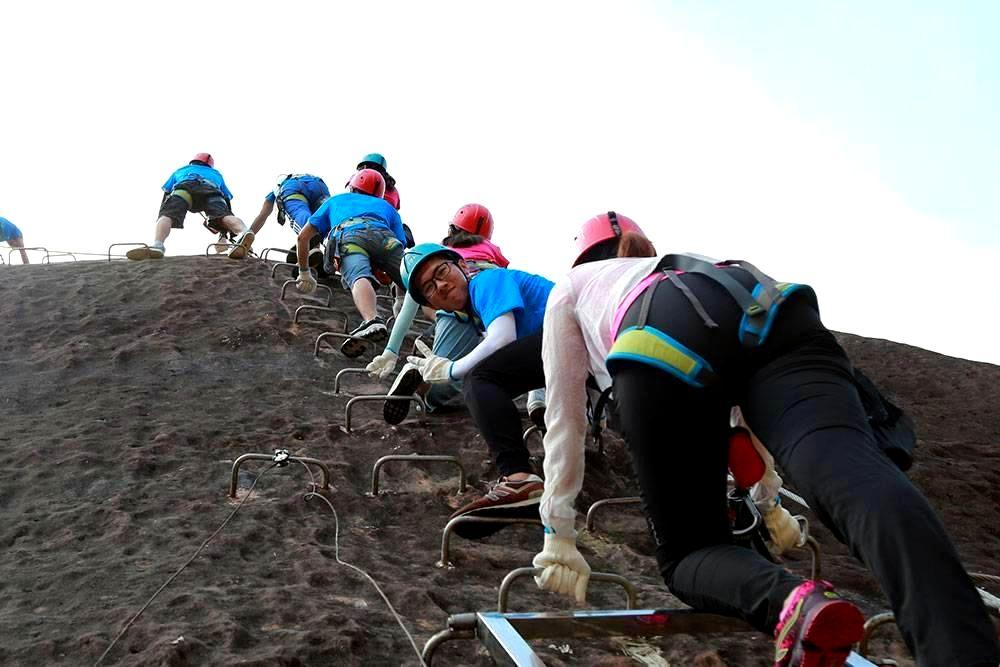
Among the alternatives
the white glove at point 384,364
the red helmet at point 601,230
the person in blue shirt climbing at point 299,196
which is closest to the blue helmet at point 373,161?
the person in blue shirt climbing at point 299,196

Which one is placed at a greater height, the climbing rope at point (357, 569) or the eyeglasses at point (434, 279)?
the eyeglasses at point (434, 279)

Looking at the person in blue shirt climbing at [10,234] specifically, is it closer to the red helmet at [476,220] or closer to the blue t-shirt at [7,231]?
the blue t-shirt at [7,231]

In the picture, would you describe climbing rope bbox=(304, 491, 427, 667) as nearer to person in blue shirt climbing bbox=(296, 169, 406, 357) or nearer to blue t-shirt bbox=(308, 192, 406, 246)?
person in blue shirt climbing bbox=(296, 169, 406, 357)

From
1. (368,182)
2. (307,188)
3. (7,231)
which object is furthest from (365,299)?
(7,231)

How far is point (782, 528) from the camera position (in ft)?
11.9

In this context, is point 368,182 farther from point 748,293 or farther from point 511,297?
point 748,293

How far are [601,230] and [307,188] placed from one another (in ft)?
22.3

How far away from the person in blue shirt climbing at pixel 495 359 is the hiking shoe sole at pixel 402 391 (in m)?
0.20

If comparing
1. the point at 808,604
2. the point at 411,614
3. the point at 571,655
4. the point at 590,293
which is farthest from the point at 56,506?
the point at 808,604

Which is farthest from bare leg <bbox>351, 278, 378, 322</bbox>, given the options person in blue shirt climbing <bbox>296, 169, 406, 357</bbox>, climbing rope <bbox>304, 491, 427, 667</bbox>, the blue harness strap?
the blue harness strap

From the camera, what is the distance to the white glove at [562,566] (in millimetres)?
2840

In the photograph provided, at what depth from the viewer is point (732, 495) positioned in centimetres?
369

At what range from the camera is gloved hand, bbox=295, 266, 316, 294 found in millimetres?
9156

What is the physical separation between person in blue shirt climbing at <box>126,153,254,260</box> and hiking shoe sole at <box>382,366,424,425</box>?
5.40 metres
